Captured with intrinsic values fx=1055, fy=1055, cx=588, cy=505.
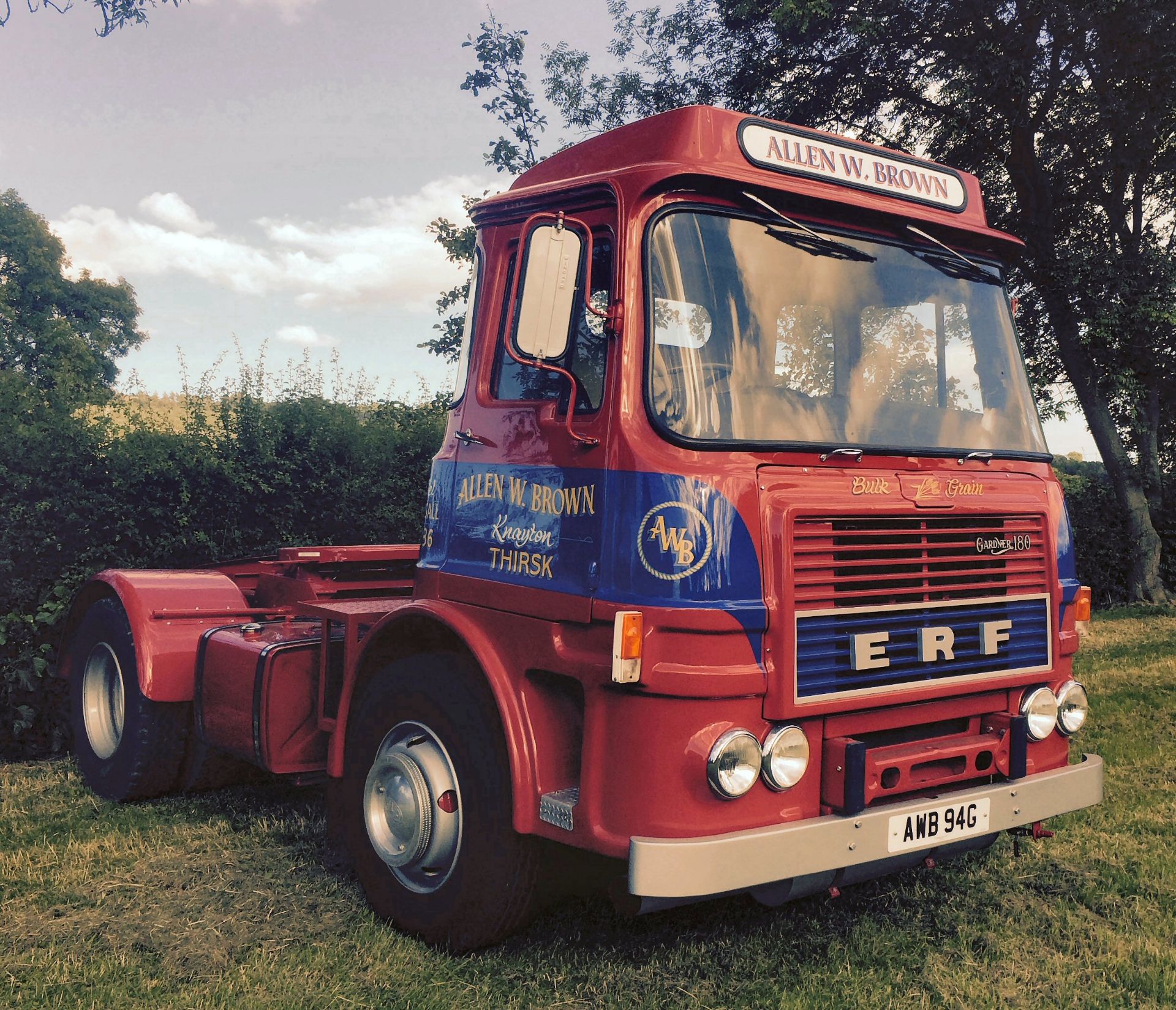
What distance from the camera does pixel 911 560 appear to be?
3.54 meters

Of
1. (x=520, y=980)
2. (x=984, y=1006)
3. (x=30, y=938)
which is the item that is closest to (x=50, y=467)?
(x=30, y=938)

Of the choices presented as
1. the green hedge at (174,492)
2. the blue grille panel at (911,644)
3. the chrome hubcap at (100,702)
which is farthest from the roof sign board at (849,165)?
the green hedge at (174,492)

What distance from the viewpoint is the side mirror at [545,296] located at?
10.9 ft

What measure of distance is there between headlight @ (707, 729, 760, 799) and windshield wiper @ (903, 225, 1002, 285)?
2.01 metres

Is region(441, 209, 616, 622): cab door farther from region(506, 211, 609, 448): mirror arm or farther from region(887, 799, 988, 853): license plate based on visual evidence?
region(887, 799, 988, 853): license plate

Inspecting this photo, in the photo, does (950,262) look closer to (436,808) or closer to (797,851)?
(797,851)

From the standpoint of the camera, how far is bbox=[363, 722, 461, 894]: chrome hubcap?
3.74 m

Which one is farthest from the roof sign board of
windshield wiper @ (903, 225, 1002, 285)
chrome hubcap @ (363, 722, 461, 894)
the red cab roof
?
chrome hubcap @ (363, 722, 461, 894)

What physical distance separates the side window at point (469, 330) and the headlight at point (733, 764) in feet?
5.96

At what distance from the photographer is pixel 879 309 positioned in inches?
154

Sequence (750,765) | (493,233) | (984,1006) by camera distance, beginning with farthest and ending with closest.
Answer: (493,233) < (984,1006) < (750,765)

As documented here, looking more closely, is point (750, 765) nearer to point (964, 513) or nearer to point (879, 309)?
point (964, 513)

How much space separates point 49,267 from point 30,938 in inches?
1656

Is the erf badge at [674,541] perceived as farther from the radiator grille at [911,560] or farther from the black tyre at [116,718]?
the black tyre at [116,718]
